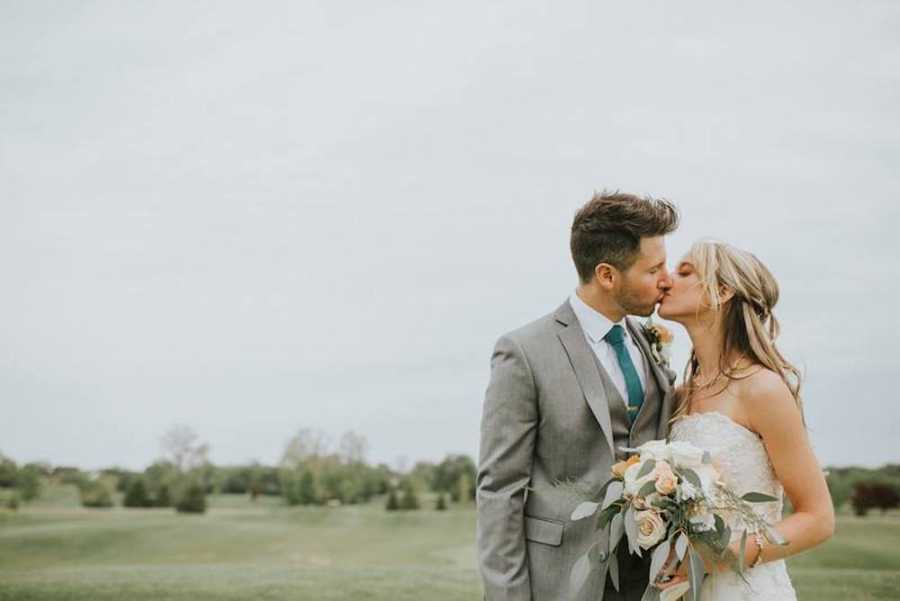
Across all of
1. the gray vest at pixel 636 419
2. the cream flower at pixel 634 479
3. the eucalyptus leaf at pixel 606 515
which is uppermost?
the gray vest at pixel 636 419

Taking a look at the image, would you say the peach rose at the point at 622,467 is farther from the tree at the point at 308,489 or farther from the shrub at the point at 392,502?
the tree at the point at 308,489

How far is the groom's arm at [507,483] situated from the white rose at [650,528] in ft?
1.82

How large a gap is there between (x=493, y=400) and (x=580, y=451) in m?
0.41

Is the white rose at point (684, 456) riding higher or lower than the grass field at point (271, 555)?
higher

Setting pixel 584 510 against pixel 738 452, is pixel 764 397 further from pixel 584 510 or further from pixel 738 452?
pixel 584 510

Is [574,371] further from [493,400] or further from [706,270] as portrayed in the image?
[706,270]

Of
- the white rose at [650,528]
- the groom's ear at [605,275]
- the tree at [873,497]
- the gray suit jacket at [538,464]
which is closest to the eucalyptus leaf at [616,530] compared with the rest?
the white rose at [650,528]

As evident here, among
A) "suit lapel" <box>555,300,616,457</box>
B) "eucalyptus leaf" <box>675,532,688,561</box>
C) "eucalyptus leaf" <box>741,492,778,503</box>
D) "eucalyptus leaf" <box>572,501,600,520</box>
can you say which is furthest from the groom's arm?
"eucalyptus leaf" <box>741,492,778,503</box>

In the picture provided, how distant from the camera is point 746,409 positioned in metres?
4.19

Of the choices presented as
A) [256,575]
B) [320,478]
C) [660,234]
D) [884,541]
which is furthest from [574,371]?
[320,478]

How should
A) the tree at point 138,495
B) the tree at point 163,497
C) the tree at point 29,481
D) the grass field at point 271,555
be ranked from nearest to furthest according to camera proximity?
the grass field at point 271,555 → the tree at point 29,481 → the tree at point 138,495 → the tree at point 163,497

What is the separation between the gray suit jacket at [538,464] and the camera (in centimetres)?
389

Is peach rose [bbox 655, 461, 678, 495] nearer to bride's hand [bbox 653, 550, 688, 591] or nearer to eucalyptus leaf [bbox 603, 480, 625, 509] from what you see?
eucalyptus leaf [bbox 603, 480, 625, 509]

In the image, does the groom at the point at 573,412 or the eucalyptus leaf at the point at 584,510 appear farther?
the groom at the point at 573,412
